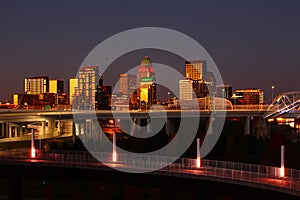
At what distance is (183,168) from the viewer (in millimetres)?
33531

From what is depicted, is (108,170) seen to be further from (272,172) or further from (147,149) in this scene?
(147,149)

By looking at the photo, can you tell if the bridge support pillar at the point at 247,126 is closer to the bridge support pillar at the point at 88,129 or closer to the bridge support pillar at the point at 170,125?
the bridge support pillar at the point at 170,125

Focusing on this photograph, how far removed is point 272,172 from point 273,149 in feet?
113

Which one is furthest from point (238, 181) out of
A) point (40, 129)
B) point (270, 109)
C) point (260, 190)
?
point (270, 109)

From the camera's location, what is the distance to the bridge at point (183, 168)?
2795 centimetres

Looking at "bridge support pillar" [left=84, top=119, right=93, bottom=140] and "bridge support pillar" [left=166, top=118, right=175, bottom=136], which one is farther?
"bridge support pillar" [left=166, top=118, right=175, bottom=136]

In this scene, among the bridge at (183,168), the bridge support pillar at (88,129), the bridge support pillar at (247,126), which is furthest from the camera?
the bridge support pillar at (247,126)

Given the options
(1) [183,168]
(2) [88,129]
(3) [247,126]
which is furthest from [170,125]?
(1) [183,168]

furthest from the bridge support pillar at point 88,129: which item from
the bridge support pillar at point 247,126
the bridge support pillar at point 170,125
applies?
the bridge support pillar at point 247,126

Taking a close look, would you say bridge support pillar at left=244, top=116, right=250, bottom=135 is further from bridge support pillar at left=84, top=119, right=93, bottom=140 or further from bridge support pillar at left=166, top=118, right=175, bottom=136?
bridge support pillar at left=84, top=119, right=93, bottom=140

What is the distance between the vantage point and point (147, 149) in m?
68.2

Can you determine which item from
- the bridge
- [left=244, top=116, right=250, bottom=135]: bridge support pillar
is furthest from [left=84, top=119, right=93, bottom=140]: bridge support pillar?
the bridge

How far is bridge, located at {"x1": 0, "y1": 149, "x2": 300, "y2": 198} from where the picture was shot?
28.0 m

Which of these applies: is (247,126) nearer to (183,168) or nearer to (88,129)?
(88,129)
